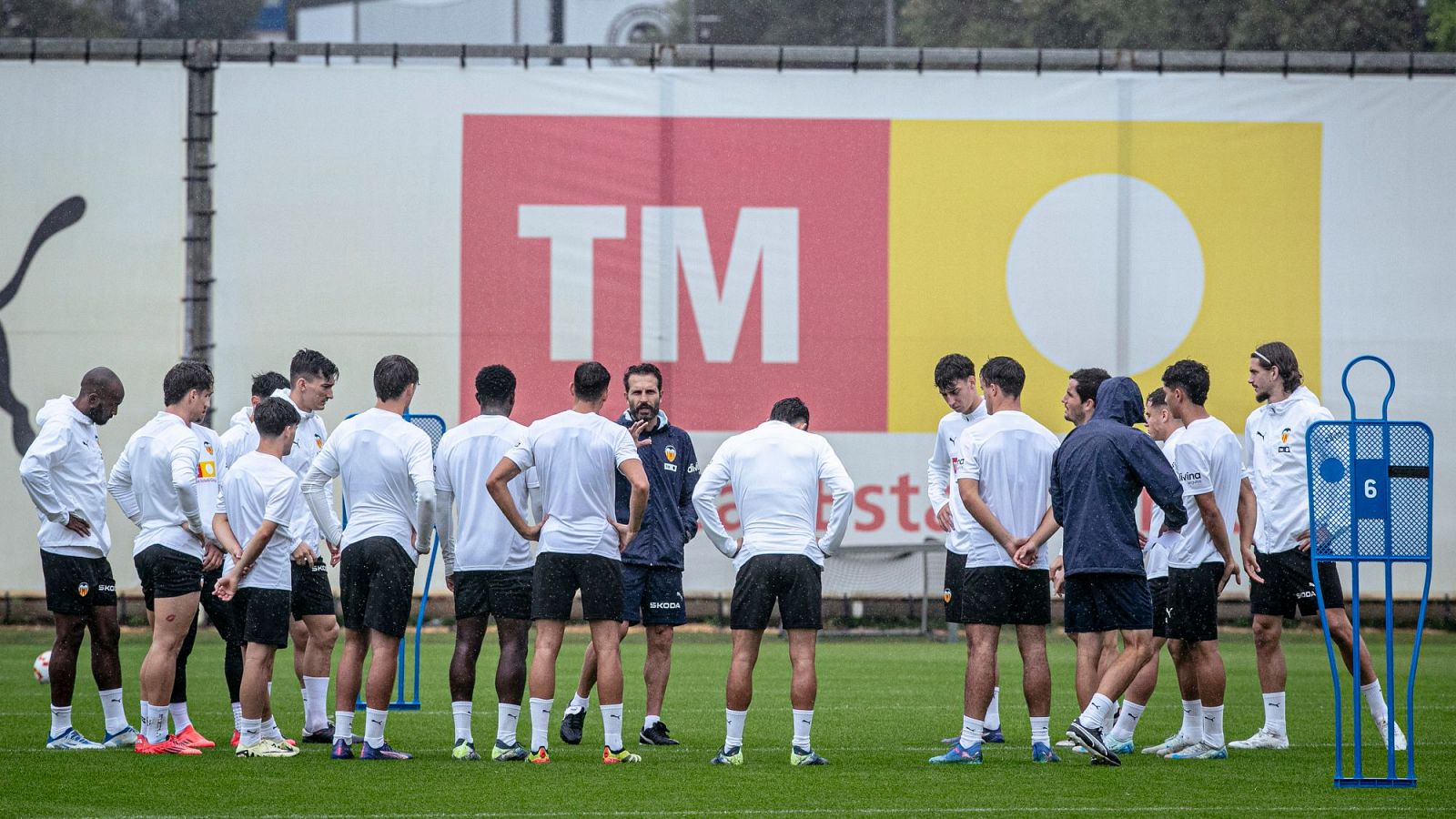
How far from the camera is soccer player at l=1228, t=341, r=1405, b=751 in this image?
9.69m

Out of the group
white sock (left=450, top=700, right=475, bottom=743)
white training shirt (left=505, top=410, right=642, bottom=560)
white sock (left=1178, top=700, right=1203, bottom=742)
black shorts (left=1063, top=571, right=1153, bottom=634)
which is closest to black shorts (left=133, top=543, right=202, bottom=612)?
white sock (left=450, top=700, right=475, bottom=743)

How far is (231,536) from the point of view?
30.0ft

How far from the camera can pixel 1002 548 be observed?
→ 9.15m

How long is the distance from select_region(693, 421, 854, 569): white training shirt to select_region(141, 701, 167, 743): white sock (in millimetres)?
3332

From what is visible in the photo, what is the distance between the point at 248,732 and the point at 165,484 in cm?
153

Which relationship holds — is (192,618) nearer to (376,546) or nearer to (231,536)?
(231,536)

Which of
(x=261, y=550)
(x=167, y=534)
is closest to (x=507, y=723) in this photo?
(x=261, y=550)

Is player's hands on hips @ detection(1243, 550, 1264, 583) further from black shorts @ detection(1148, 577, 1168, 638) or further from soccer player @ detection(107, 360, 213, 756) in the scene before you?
soccer player @ detection(107, 360, 213, 756)

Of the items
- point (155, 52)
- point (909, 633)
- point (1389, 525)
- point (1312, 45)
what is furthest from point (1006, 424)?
point (1312, 45)

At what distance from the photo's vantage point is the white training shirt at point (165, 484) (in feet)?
30.5

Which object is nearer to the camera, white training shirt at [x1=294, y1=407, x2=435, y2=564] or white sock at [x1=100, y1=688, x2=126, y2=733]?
white training shirt at [x1=294, y1=407, x2=435, y2=564]

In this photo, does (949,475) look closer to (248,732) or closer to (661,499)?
(661,499)

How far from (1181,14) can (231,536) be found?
28019mm

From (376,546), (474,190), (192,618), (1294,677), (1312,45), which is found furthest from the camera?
(1312,45)
